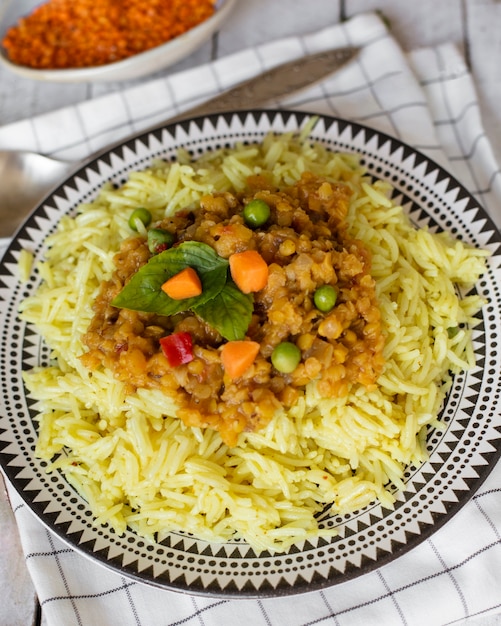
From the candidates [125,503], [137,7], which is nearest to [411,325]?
[125,503]

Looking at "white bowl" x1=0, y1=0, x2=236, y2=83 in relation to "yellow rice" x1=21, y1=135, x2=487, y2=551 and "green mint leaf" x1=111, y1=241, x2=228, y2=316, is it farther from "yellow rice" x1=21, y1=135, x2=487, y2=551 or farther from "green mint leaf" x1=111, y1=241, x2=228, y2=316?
"green mint leaf" x1=111, y1=241, x2=228, y2=316

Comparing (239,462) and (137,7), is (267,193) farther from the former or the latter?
(137,7)

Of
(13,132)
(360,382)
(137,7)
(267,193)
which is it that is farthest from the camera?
(137,7)

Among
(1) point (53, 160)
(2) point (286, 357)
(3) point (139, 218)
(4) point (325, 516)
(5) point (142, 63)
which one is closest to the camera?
(2) point (286, 357)

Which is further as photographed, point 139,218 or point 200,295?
point 139,218

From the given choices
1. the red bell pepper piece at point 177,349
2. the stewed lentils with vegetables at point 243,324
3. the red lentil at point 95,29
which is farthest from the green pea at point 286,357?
the red lentil at point 95,29

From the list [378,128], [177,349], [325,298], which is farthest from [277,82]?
[177,349]

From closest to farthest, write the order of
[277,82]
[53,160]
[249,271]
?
1. [249,271]
2. [53,160]
3. [277,82]

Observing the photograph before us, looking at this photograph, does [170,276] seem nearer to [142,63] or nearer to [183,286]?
[183,286]
